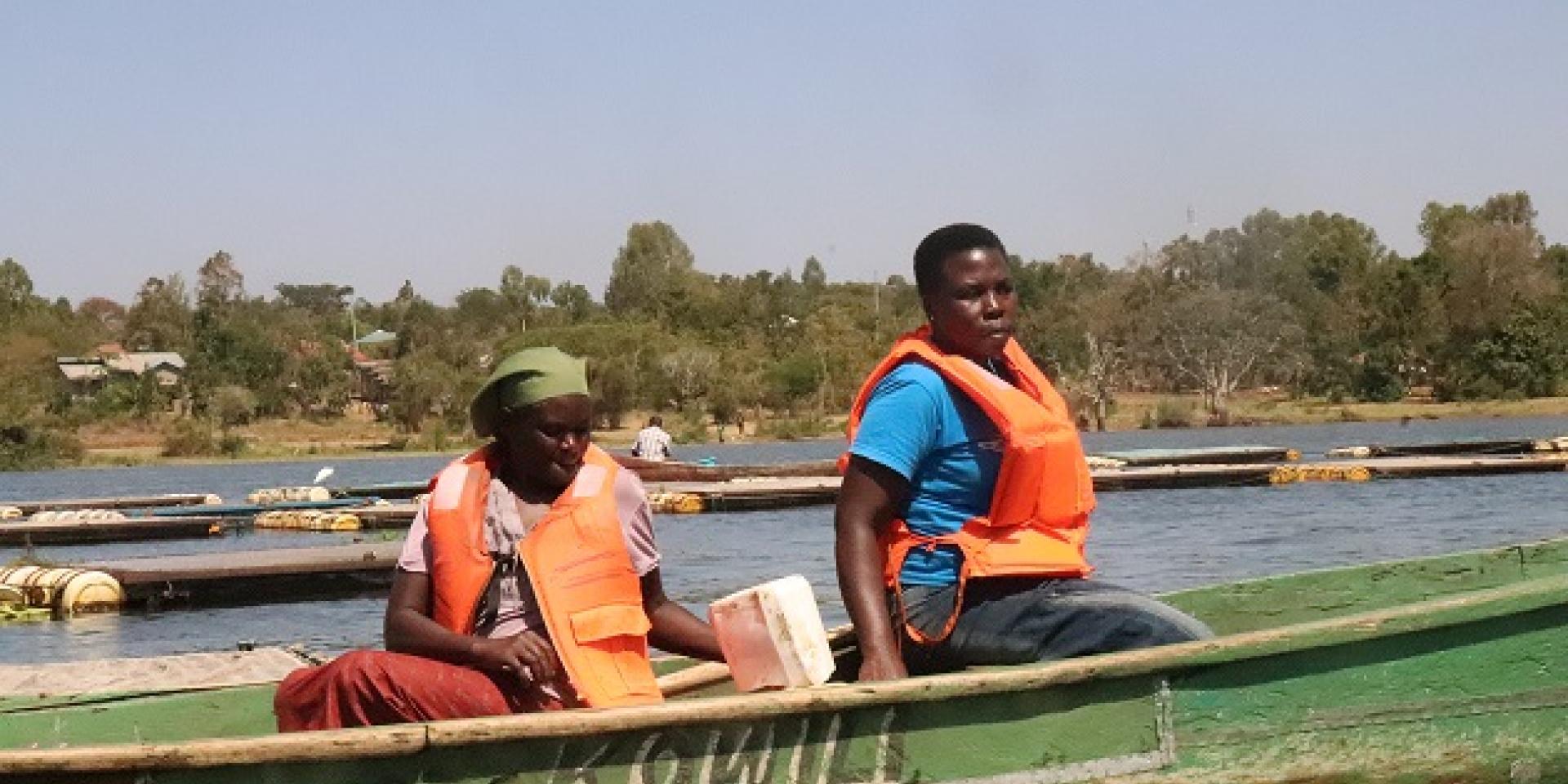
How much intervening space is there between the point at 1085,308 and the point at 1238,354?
6052mm

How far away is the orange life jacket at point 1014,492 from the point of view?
4621 mm

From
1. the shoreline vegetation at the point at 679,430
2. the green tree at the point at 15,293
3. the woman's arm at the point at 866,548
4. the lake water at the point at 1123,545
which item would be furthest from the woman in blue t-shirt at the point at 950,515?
the green tree at the point at 15,293

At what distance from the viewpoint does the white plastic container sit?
15.2ft

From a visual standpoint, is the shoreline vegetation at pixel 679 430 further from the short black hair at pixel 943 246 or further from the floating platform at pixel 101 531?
the short black hair at pixel 943 246

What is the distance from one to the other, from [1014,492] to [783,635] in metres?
0.61

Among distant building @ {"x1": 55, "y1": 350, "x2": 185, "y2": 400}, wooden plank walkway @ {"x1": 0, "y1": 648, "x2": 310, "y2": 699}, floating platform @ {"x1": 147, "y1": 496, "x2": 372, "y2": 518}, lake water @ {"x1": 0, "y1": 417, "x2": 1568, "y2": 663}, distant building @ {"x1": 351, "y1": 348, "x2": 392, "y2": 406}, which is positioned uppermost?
distant building @ {"x1": 55, "y1": 350, "x2": 185, "y2": 400}

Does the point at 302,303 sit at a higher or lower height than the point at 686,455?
higher

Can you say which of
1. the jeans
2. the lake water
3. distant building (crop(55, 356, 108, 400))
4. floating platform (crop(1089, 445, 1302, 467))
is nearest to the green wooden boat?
the jeans

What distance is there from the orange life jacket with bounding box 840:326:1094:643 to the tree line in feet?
148

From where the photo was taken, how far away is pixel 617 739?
413cm

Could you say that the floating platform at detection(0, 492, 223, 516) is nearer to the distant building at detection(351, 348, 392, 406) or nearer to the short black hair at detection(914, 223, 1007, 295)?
the short black hair at detection(914, 223, 1007, 295)

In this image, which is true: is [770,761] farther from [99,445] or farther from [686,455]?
[99,445]

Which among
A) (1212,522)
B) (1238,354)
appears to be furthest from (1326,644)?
(1238,354)

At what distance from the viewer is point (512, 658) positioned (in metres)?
4.36
